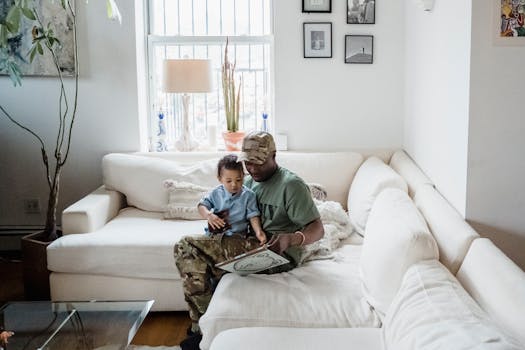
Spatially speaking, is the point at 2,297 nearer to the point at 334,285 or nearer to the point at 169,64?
the point at 169,64

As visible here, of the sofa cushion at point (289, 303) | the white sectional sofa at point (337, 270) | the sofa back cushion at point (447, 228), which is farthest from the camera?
the sofa cushion at point (289, 303)

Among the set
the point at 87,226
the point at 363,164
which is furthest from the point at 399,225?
the point at 87,226

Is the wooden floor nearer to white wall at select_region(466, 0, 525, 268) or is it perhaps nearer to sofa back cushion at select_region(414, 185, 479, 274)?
sofa back cushion at select_region(414, 185, 479, 274)

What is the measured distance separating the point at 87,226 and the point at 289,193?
135 centimetres

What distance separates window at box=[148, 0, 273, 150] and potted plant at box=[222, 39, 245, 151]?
0.40 feet

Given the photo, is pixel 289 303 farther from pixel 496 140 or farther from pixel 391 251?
pixel 496 140

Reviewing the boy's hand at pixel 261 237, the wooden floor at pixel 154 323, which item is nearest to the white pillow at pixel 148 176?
the wooden floor at pixel 154 323

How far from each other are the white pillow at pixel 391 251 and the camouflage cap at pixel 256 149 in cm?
54

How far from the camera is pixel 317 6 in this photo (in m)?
4.01

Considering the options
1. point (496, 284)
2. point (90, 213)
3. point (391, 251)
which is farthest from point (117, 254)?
point (496, 284)

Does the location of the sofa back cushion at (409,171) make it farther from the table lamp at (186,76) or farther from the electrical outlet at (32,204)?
the electrical outlet at (32,204)

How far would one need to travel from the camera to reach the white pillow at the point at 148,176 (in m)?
3.71

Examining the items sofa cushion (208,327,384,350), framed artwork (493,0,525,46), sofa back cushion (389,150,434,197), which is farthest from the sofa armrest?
framed artwork (493,0,525,46)

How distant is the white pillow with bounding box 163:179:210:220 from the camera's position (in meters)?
3.55
